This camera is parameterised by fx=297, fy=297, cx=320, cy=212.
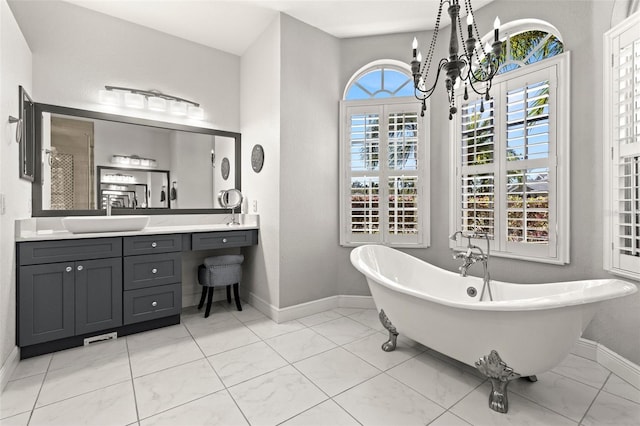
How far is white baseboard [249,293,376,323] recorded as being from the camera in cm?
297

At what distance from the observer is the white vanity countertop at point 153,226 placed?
2207mm

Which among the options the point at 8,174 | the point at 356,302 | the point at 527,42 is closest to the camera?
the point at 8,174

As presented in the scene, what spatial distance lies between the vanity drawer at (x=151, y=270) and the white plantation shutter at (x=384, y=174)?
5.71 feet

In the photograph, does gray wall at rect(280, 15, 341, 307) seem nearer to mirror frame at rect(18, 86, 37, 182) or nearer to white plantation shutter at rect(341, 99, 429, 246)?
white plantation shutter at rect(341, 99, 429, 246)

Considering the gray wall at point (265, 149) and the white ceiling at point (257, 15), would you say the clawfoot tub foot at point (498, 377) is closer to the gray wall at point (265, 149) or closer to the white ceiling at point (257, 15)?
the gray wall at point (265, 149)

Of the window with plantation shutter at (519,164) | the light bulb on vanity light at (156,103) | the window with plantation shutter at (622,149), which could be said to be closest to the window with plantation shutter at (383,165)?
the window with plantation shutter at (519,164)

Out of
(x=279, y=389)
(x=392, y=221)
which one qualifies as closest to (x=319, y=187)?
(x=392, y=221)

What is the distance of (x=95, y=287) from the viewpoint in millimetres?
2404

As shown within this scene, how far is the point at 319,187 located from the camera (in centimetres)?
324

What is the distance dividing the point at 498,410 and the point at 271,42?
3521mm

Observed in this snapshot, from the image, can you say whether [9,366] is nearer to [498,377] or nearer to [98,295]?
[98,295]

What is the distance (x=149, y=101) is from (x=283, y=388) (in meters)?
3.00

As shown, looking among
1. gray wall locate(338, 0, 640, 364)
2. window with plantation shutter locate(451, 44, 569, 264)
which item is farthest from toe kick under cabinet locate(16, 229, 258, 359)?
gray wall locate(338, 0, 640, 364)

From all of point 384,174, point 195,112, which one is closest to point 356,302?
point 384,174
